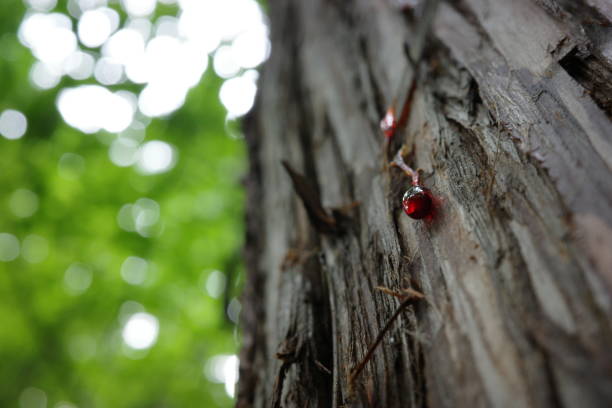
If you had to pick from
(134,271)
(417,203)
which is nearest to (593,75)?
(417,203)

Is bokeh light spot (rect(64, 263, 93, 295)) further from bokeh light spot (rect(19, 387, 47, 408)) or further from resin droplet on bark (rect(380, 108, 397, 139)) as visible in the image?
resin droplet on bark (rect(380, 108, 397, 139))

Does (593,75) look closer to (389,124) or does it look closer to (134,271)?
(389,124)

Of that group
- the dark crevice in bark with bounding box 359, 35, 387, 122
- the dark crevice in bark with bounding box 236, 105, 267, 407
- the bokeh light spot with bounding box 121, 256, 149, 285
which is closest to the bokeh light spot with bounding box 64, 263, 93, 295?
the bokeh light spot with bounding box 121, 256, 149, 285

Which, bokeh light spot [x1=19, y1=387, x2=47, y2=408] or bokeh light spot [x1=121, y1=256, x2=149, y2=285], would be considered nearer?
bokeh light spot [x1=121, y1=256, x2=149, y2=285]

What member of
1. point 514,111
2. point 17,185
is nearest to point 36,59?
point 17,185

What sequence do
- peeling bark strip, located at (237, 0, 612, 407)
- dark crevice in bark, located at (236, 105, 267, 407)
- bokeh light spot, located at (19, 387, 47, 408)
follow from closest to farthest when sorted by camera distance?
peeling bark strip, located at (237, 0, 612, 407) < dark crevice in bark, located at (236, 105, 267, 407) < bokeh light spot, located at (19, 387, 47, 408)

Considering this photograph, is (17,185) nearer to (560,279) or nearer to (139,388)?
(139,388)
